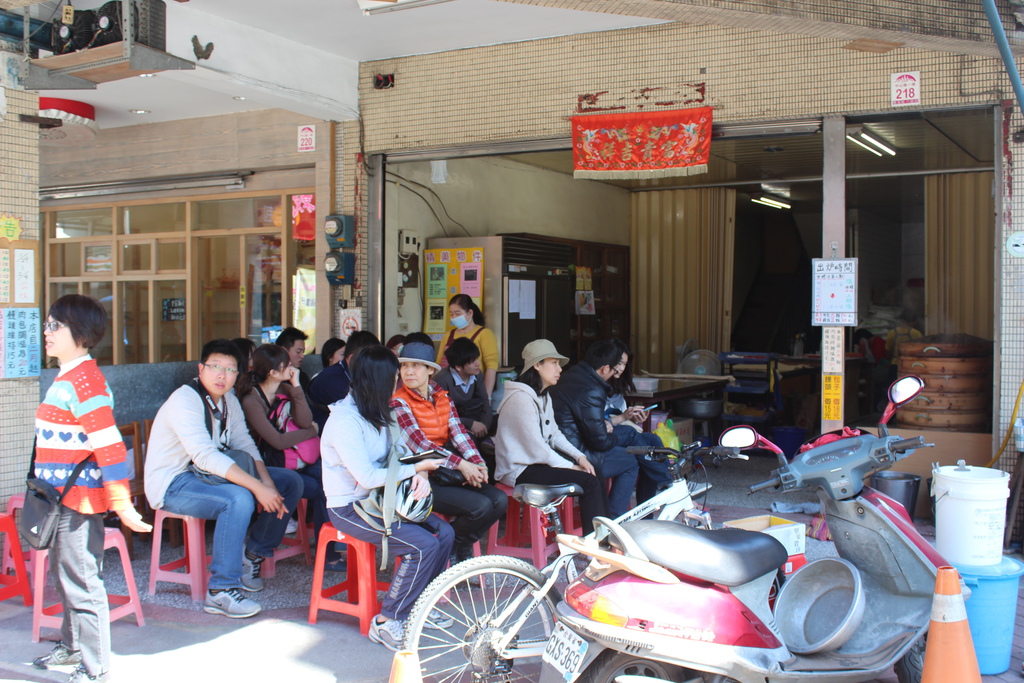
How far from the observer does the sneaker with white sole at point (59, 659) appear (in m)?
Answer: 3.23

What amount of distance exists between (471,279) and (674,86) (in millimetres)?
2777

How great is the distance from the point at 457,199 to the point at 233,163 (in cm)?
201

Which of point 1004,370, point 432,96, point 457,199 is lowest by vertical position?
point 1004,370

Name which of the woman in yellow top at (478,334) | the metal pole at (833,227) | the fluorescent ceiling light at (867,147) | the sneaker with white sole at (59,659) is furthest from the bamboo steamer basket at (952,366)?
the sneaker with white sole at (59,659)

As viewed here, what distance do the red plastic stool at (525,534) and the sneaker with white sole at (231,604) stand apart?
119 centimetres

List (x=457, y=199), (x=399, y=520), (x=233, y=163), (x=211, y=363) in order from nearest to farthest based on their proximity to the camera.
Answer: (x=399, y=520) → (x=211, y=363) → (x=233, y=163) → (x=457, y=199)

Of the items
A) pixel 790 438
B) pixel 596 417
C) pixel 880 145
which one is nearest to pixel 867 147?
pixel 880 145

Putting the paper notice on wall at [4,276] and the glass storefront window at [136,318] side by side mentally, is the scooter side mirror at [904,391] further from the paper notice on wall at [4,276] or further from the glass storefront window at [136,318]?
the glass storefront window at [136,318]

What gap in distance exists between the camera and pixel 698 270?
10.5 meters

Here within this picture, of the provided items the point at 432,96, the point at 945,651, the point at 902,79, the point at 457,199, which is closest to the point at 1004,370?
the point at 902,79

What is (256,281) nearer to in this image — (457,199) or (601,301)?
(457,199)

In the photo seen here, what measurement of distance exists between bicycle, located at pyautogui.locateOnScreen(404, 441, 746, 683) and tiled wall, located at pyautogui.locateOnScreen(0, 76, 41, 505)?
8.86 ft

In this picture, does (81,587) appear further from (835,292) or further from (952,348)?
(952,348)

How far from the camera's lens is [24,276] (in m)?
4.60
